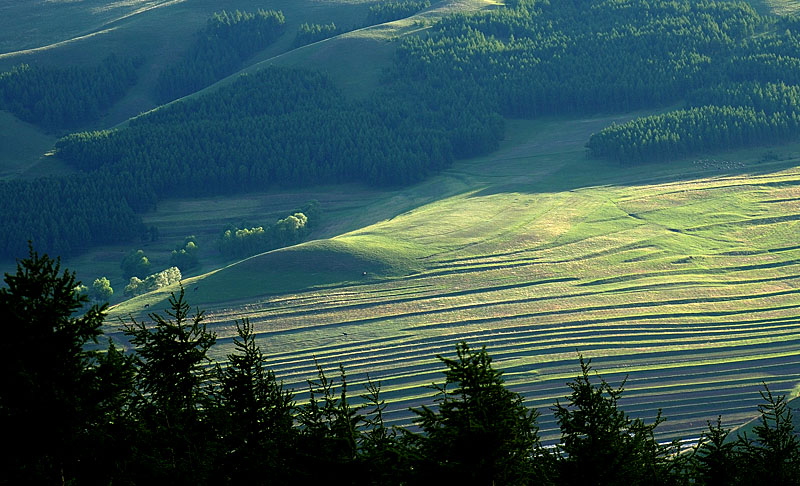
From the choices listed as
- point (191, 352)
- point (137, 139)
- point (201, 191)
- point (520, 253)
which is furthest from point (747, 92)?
point (191, 352)

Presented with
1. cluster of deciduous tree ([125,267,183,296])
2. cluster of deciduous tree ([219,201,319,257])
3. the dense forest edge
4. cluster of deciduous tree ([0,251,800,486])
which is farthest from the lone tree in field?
the dense forest edge

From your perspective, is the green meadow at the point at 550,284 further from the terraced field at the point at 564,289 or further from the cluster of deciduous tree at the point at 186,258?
the cluster of deciduous tree at the point at 186,258

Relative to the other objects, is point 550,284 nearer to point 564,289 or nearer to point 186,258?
point 564,289

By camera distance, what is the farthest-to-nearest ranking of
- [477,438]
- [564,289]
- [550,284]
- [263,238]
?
[263,238] < [550,284] < [564,289] < [477,438]

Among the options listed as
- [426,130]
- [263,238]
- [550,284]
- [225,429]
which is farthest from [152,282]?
[225,429]

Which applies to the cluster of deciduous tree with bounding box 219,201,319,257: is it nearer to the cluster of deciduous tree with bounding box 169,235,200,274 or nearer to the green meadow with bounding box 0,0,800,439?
the green meadow with bounding box 0,0,800,439

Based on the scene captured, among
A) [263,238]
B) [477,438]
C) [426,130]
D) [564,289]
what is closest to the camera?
[477,438]
